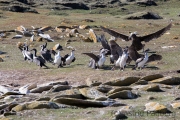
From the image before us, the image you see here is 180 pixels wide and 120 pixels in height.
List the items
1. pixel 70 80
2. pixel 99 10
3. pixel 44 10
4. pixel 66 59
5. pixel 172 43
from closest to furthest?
1. pixel 70 80
2. pixel 66 59
3. pixel 172 43
4. pixel 44 10
5. pixel 99 10

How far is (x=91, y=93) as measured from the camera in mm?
11430

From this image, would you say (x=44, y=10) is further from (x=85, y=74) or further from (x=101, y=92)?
(x=101, y=92)

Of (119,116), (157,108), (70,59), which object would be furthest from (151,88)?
(70,59)

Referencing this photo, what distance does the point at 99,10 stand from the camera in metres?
59.0

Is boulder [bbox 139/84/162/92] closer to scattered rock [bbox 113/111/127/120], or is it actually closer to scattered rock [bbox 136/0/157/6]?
scattered rock [bbox 113/111/127/120]

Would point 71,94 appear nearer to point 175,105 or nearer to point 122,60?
point 175,105

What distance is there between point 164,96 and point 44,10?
142 feet

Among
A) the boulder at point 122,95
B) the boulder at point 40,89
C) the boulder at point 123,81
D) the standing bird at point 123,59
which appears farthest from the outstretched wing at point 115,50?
the boulder at point 122,95

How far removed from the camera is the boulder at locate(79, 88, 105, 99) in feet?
36.7

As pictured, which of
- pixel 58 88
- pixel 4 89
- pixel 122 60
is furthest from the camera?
pixel 122 60

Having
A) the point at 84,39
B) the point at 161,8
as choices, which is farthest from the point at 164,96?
the point at 161,8

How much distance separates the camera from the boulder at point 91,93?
36.7 feet

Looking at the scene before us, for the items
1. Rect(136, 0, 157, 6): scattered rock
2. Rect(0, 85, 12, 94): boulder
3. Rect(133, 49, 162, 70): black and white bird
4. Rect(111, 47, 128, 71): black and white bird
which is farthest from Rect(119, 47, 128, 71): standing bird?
Rect(136, 0, 157, 6): scattered rock

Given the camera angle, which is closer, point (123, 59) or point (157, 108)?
point (157, 108)
